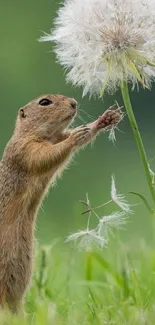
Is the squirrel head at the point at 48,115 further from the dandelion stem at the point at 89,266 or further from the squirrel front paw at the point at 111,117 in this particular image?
the dandelion stem at the point at 89,266

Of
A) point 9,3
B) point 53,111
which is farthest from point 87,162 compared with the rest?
point 53,111

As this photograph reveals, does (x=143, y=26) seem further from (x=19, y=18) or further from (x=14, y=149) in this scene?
(x=19, y=18)

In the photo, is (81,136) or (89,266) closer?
(81,136)

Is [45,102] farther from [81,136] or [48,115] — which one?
[81,136]

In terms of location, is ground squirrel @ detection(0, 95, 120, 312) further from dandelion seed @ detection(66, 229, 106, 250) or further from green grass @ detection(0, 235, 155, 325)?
dandelion seed @ detection(66, 229, 106, 250)

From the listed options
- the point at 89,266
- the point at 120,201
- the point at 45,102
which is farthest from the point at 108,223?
the point at 45,102

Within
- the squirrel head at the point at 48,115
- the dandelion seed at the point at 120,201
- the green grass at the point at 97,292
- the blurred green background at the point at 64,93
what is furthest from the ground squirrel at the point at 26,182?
the blurred green background at the point at 64,93
